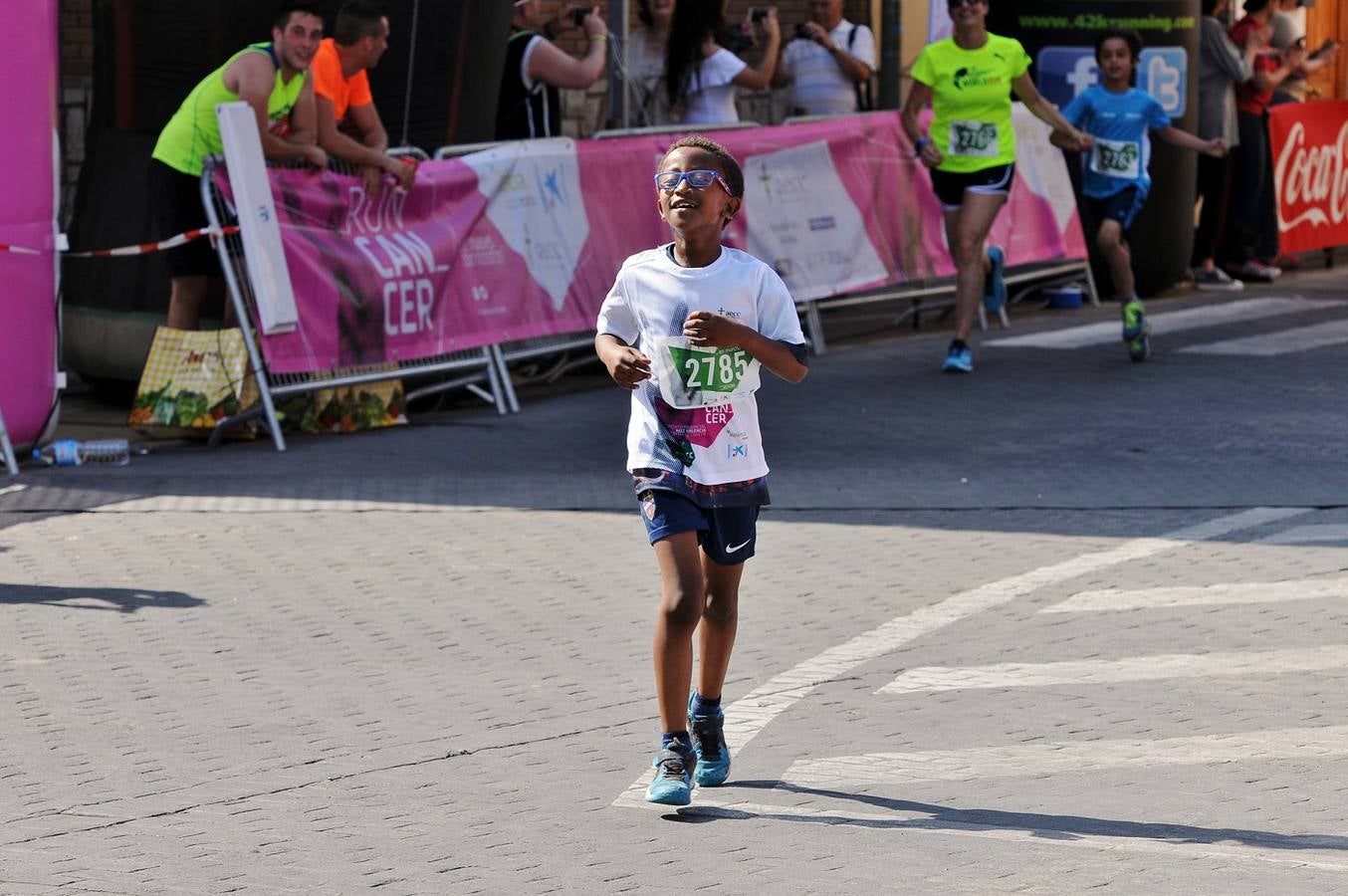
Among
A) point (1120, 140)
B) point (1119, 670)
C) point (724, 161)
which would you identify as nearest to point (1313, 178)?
point (1120, 140)

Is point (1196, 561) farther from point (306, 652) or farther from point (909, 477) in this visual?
point (306, 652)

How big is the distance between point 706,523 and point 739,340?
0.47 metres

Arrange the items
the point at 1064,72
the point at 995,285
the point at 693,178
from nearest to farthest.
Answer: the point at 693,178, the point at 995,285, the point at 1064,72

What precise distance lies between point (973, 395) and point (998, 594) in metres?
4.63

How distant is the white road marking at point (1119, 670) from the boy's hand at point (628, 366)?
1.52 metres

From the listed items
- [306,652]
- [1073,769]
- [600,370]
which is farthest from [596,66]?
[1073,769]

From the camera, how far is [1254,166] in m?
18.0

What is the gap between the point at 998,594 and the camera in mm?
7750

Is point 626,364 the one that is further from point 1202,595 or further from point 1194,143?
point 1194,143

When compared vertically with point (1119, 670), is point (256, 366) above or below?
above

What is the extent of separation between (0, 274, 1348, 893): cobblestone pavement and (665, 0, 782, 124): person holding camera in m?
3.74

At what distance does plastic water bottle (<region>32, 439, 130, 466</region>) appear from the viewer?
10.3 metres

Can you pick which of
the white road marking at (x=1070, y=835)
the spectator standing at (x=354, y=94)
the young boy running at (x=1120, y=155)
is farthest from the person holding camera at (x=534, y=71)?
the white road marking at (x=1070, y=835)

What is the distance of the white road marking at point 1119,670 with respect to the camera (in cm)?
658
